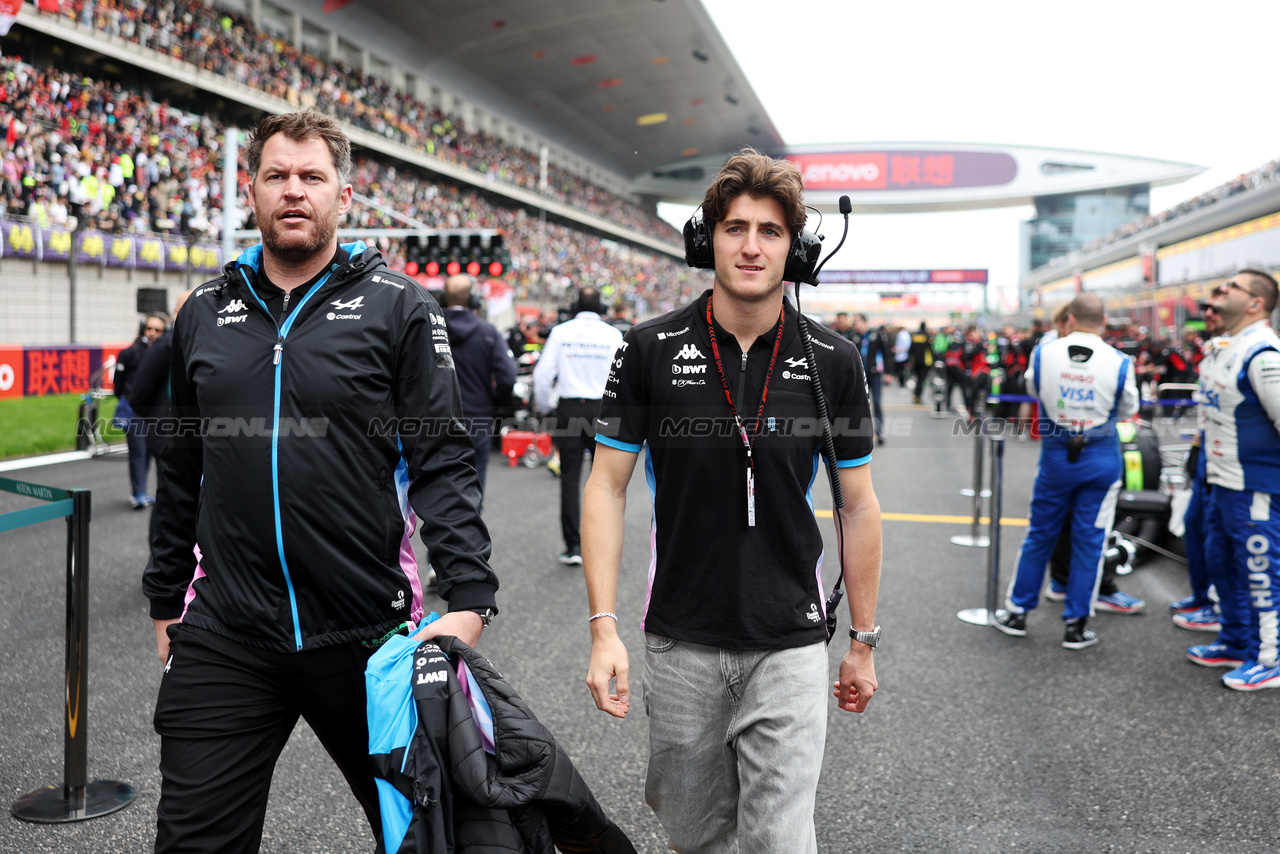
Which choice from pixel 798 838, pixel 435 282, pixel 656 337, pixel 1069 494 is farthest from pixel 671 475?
pixel 435 282

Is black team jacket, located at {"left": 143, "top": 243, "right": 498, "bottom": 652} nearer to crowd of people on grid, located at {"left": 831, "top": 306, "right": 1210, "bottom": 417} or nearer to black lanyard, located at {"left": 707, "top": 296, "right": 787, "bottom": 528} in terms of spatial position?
black lanyard, located at {"left": 707, "top": 296, "right": 787, "bottom": 528}

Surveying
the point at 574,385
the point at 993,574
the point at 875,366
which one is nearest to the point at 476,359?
the point at 574,385

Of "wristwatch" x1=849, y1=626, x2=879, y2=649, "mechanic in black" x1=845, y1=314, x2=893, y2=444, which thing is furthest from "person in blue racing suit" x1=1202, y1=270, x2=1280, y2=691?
"mechanic in black" x1=845, y1=314, x2=893, y2=444

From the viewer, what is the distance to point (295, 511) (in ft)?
6.37

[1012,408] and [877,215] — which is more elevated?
[877,215]

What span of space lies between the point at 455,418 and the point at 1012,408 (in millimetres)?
16391

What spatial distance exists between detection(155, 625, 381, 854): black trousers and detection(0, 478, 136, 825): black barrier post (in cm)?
141

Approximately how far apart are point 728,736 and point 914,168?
92.3m

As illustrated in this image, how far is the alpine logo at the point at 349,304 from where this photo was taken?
2.04 meters

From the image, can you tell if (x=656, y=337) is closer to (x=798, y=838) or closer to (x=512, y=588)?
(x=798, y=838)

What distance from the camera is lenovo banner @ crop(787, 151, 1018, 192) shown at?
3408 inches

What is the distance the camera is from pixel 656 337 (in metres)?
2.23

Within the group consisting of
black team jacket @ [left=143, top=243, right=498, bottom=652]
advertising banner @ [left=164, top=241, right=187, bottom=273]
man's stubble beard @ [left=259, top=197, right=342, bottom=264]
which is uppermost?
advertising banner @ [left=164, top=241, right=187, bottom=273]

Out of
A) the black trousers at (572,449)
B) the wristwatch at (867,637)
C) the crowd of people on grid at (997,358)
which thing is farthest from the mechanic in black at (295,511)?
the crowd of people on grid at (997,358)
